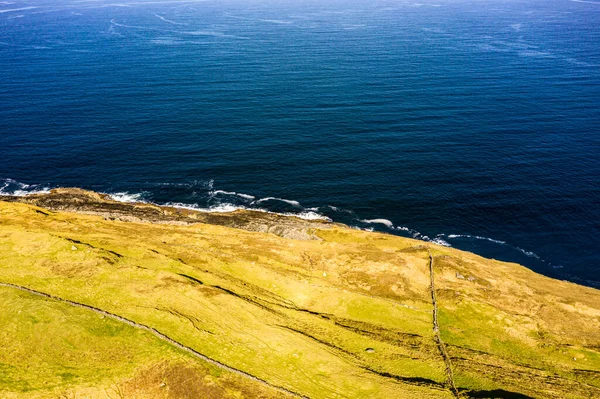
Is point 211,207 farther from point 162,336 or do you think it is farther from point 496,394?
point 496,394

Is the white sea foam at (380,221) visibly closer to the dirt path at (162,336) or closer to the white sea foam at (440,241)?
the white sea foam at (440,241)

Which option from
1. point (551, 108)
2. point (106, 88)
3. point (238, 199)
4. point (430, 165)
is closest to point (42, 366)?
point (238, 199)

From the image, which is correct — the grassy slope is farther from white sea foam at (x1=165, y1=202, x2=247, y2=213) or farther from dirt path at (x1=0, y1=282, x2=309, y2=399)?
white sea foam at (x1=165, y1=202, x2=247, y2=213)

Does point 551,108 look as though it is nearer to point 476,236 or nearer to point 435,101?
point 435,101

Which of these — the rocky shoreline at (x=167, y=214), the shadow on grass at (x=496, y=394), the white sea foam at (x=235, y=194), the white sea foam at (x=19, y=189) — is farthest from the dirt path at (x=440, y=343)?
the white sea foam at (x=19, y=189)

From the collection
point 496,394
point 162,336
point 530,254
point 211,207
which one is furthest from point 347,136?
point 496,394
